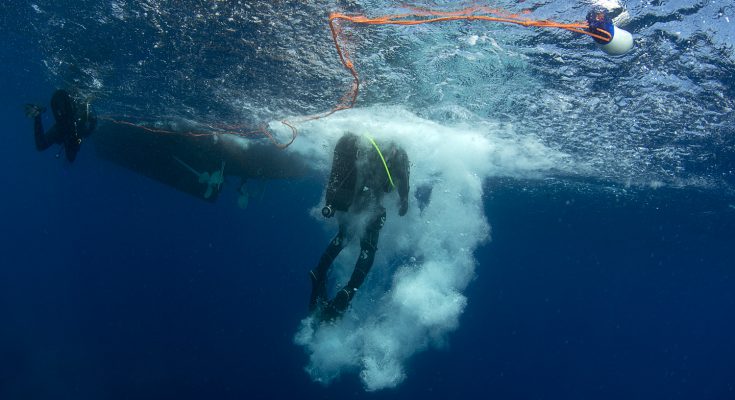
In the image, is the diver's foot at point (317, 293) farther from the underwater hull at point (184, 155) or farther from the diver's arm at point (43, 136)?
the underwater hull at point (184, 155)

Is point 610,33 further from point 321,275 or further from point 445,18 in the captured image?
point 321,275

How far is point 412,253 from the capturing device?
1719cm

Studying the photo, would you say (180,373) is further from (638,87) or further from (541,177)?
(638,87)

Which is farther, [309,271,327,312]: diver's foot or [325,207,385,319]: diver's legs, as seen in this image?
[309,271,327,312]: diver's foot

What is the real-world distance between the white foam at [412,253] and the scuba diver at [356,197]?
2.77 meters

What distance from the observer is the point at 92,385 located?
22578 millimetres

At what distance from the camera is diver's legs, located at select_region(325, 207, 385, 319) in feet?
21.2

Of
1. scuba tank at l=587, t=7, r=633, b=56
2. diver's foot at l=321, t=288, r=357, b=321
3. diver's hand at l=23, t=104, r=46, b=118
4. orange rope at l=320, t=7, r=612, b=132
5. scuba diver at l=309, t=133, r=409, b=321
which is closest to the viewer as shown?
scuba tank at l=587, t=7, r=633, b=56

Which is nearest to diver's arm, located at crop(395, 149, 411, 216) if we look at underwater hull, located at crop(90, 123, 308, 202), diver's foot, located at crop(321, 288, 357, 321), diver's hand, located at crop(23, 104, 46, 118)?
diver's foot, located at crop(321, 288, 357, 321)

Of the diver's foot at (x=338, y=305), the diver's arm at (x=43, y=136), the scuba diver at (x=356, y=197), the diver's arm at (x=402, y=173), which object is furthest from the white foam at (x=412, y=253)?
the diver's arm at (x=43, y=136)

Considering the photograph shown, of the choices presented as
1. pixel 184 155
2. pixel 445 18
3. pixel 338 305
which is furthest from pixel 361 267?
pixel 184 155

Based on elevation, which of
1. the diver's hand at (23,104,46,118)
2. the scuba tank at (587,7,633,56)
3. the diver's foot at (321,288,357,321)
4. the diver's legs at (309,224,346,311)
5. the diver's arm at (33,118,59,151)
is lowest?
the diver's foot at (321,288,357,321)

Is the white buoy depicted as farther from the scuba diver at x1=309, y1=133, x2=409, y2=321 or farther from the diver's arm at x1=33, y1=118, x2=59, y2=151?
the diver's arm at x1=33, y1=118, x2=59, y2=151

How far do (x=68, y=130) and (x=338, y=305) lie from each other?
23.6 ft
